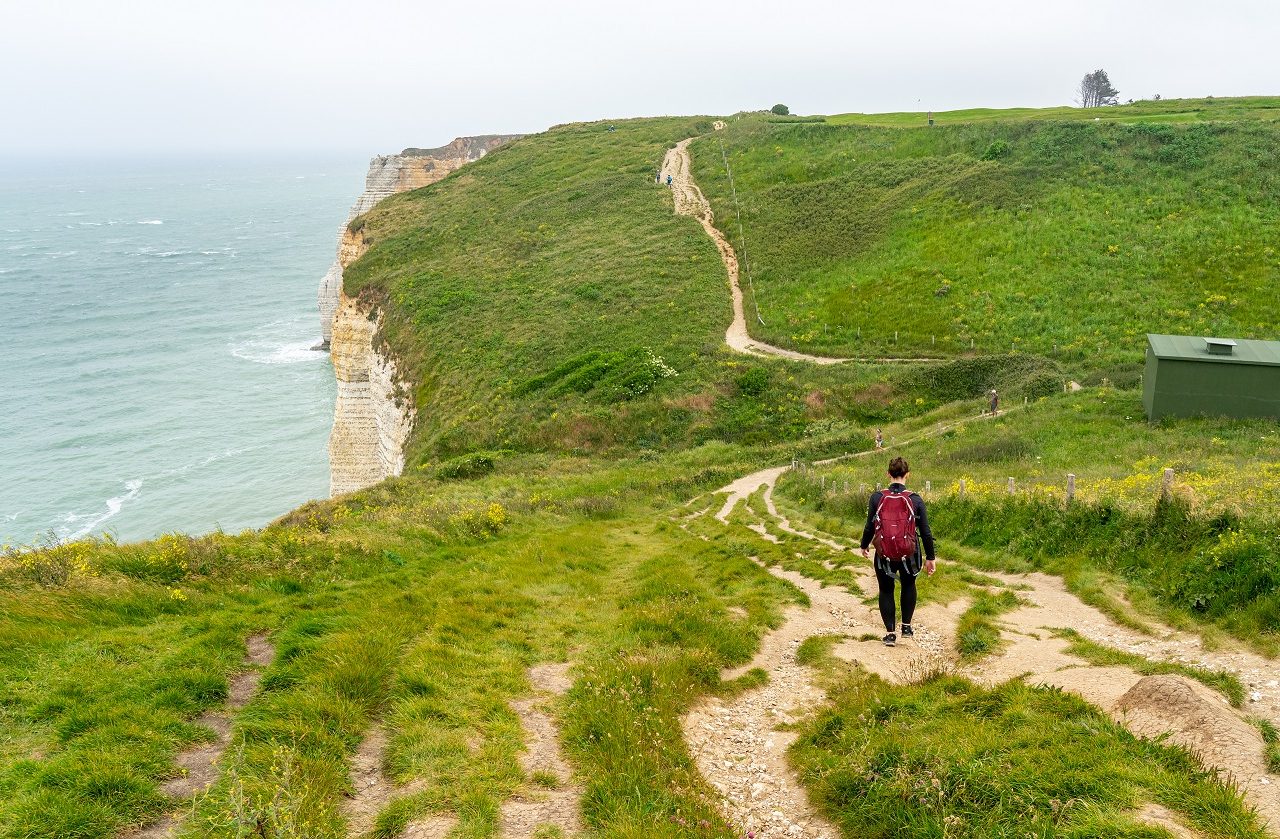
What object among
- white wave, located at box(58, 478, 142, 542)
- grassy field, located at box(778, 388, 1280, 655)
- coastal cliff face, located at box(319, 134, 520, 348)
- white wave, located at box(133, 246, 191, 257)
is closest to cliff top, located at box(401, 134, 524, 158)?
coastal cliff face, located at box(319, 134, 520, 348)

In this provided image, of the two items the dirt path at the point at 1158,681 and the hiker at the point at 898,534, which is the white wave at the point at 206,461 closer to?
the hiker at the point at 898,534

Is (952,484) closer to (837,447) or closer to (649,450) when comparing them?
(837,447)

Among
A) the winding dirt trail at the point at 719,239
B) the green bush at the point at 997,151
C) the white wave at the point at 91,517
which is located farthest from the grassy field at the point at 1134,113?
the white wave at the point at 91,517

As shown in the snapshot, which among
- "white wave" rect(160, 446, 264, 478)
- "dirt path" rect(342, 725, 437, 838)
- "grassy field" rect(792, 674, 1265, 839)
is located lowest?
"white wave" rect(160, 446, 264, 478)

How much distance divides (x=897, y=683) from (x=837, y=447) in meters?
22.1

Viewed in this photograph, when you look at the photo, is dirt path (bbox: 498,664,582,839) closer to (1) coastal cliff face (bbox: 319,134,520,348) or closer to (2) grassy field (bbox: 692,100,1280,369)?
(2) grassy field (bbox: 692,100,1280,369)

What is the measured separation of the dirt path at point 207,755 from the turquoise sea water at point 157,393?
8086mm

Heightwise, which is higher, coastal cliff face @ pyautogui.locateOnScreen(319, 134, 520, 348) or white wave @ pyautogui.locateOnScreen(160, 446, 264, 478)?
coastal cliff face @ pyautogui.locateOnScreen(319, 134, 520, 348)

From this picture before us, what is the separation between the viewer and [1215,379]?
23.4 metres

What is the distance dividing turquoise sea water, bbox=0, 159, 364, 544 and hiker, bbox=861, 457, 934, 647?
15.0 m

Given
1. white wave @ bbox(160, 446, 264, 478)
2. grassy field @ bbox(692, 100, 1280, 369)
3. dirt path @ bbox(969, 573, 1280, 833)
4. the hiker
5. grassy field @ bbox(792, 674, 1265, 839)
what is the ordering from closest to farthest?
grassy field @ bbox(792, 674, 1265, 839), dirt path @ bbox(969, 573, 1280, 833), the hiker, grassy field @ bbox(692, 100, 1280, 369), white wave @ bbox(160, 446, 264, 478)

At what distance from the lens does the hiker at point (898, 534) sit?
32.4 ft

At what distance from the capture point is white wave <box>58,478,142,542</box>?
4566cm

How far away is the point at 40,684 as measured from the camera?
27.2ft
